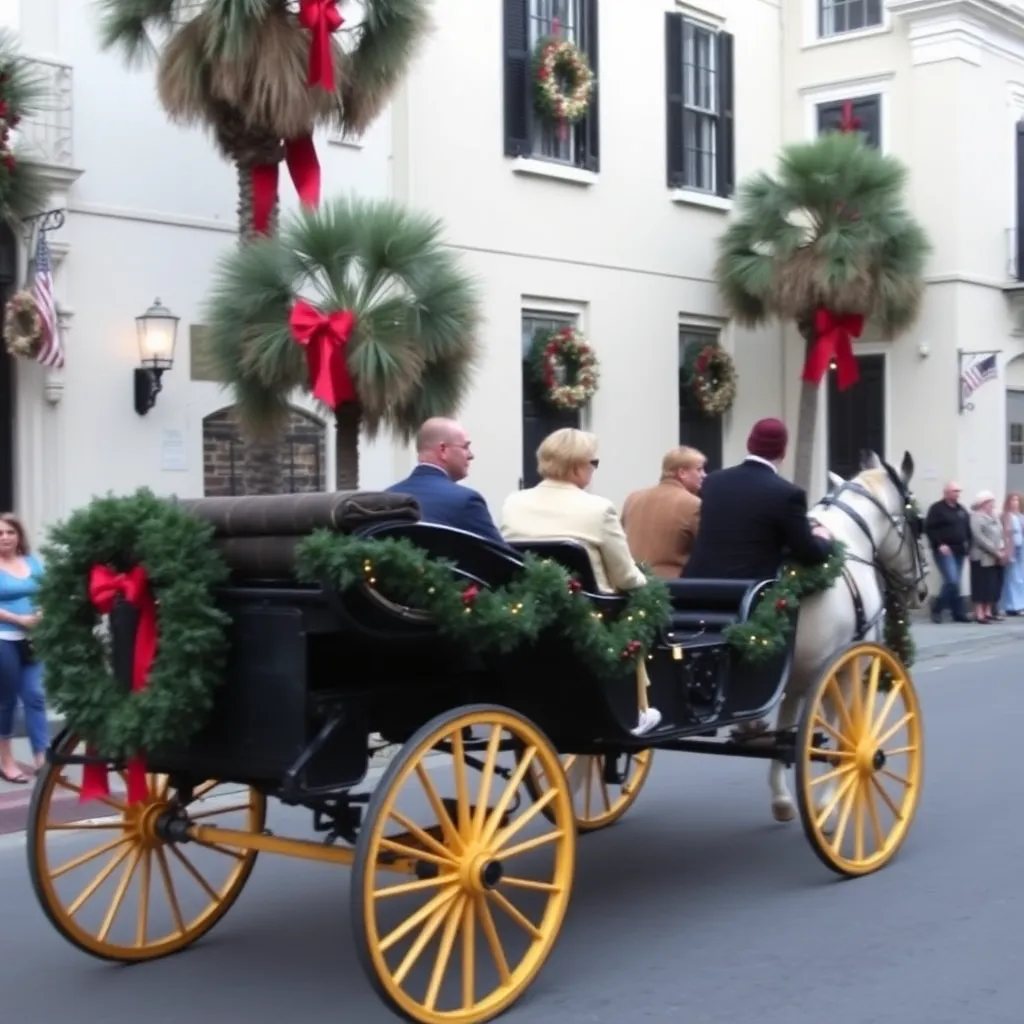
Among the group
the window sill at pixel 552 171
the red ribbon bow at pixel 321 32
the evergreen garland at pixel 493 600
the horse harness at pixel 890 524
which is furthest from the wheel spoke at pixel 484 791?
the window sill at pixel 552 171

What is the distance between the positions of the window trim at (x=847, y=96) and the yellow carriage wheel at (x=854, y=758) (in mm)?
15458

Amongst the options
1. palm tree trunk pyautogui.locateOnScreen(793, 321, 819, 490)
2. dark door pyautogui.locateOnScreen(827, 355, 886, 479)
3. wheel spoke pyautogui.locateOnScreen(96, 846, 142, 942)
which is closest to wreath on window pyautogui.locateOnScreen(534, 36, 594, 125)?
palm tree trunk pyautogui.locateOnScreen(793, 321, 819, 490)

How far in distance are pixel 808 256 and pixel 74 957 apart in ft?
46.4

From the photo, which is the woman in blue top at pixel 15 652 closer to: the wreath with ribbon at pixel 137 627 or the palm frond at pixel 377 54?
the wreath with ribbon at pixel 137 627

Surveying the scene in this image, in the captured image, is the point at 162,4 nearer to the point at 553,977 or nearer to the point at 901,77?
the point at 553,977

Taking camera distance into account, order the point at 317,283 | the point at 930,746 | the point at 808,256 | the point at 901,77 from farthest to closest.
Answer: the point at 901,77, the point at 808,256, the point at 317,283, the point at 930,746

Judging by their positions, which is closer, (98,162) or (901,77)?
(98,162)

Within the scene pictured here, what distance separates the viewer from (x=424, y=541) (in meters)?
5.21

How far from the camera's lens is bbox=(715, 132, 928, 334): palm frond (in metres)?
18.4

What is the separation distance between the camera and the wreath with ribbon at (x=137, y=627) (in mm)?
5082

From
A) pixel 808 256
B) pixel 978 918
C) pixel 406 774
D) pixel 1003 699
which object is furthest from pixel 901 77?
pixel 406 774

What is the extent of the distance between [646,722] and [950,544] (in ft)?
47.3

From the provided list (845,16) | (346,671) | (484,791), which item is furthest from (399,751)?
(845,16)

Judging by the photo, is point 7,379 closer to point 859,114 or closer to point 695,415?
point 695,415
